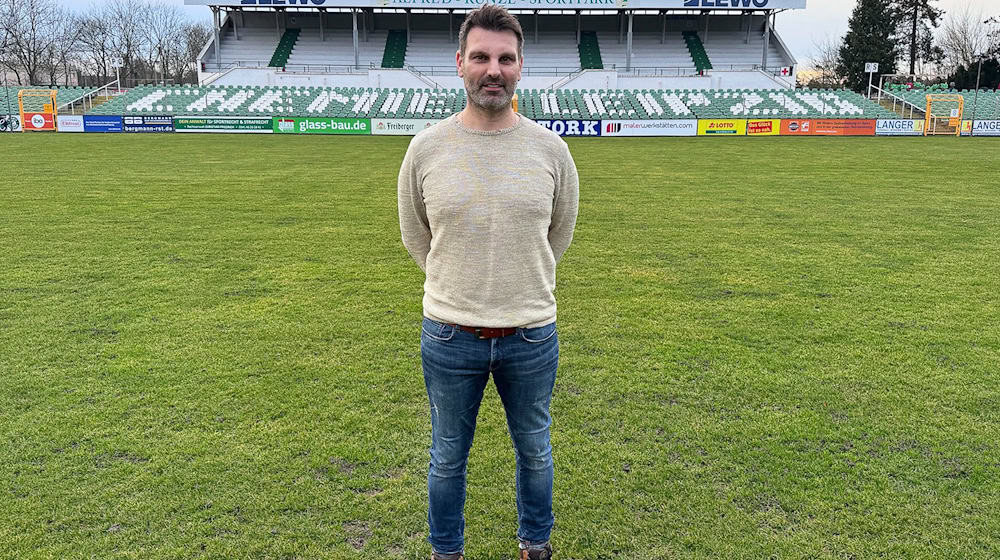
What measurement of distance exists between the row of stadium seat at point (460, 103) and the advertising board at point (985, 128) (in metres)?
4.20

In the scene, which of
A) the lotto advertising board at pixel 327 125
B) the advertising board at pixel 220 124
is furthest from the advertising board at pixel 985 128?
the advertising board at pixel 220 124

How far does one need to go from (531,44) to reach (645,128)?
55.6 feet

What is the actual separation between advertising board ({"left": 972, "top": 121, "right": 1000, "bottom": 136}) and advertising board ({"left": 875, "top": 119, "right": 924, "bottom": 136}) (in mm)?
2232

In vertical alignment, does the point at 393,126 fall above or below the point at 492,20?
above

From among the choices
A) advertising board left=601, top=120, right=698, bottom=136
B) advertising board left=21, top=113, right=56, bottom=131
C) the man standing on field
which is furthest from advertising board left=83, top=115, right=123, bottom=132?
the man standing on field

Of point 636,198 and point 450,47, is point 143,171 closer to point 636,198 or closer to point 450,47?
point 636,198

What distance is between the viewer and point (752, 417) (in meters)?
4.55

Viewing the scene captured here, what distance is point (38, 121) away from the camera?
33.4 meters

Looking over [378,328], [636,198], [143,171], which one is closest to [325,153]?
[143,171]

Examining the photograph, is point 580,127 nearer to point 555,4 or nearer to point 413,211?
point 555,4

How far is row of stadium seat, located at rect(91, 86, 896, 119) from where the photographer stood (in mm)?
36781

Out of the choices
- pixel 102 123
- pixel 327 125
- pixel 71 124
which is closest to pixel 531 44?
pixel 327 125

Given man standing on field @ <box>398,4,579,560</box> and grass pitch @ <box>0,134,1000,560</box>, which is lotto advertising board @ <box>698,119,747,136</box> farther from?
man standing on field @ <box>398,4,579,560</box>

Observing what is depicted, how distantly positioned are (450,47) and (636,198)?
1430 inches
